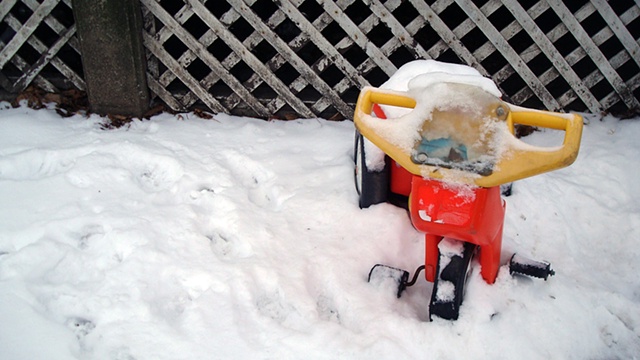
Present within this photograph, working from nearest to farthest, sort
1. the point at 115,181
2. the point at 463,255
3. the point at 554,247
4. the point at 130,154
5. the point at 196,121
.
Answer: the point at 463,255 < the point at 554,247 < the point at 115,181 < the point at 130,154 < the point at 196,121

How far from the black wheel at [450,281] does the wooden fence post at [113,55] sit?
76.2 inches

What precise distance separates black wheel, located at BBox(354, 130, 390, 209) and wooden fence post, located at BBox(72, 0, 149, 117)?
137 centimetres

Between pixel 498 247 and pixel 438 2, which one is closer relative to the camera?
pixel 498 247

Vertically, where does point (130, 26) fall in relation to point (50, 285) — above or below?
above

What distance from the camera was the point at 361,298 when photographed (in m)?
1.78

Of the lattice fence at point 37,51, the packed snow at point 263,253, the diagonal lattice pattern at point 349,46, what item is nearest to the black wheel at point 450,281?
the packed snow at point 263,253

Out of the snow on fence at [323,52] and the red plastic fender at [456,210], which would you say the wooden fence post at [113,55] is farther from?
the red plastic fender at [456,210]

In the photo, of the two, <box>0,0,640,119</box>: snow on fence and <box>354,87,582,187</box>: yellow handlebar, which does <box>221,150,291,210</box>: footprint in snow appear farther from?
<box>354,87,582,187</box>: yellow handlebar

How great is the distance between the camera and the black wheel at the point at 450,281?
1.64 meters

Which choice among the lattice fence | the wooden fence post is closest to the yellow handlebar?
the wooden fence post

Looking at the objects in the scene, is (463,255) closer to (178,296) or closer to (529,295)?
(529,295)

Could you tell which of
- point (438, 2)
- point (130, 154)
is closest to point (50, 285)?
point (130, 154)

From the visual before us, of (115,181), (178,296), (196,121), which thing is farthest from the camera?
(196,121)

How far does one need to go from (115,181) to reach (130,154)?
0.23 meters
